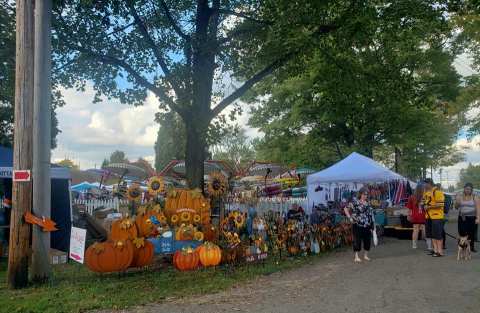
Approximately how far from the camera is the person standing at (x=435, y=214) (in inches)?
427

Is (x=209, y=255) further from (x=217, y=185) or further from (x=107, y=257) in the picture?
(x=217, y=185)

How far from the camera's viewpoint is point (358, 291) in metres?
7.44

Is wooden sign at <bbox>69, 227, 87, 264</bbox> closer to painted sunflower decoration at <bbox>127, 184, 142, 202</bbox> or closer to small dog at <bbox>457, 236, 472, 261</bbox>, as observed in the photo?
painted sunflower decoration at <bbox>127, 184, 142, 202</bbox>

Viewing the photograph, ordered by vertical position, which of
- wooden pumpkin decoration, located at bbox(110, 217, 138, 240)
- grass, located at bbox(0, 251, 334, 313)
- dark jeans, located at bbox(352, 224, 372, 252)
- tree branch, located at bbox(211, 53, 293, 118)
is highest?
tree branch, located at bbox(211, 53, 293, 118)

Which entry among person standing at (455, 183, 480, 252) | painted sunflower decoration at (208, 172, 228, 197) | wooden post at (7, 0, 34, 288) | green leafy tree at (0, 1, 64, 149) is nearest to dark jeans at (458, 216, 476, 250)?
person standing at (455, 183, 480, 252)

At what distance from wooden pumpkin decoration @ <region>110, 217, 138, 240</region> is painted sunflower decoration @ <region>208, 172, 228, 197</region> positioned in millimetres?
2282

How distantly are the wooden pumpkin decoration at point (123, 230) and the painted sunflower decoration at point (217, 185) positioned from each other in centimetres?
228

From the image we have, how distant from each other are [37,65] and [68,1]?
3.40 m

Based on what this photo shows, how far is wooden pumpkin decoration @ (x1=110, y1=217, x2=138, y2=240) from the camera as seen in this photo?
8922 mm

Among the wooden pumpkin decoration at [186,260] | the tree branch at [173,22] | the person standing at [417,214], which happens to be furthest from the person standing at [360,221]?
Answer: the tree branch at [173,22]

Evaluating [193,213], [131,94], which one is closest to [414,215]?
[193,213]

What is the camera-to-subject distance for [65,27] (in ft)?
37.8

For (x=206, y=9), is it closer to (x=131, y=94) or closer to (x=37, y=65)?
(x=131, y=94)

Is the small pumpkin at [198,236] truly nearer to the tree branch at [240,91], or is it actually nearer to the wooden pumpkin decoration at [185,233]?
the wooden pumpkin decoration at [185,233]
